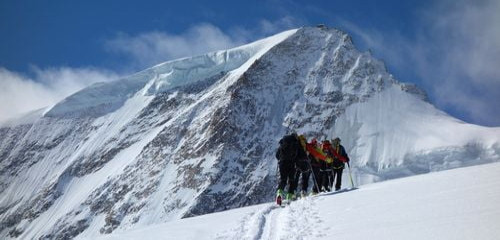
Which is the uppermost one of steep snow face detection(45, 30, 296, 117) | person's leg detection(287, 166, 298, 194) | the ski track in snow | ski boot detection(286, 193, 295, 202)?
steep snow face detection(45, 30, 296, 117)

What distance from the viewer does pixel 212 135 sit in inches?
5719

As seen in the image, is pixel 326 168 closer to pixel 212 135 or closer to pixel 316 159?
pixel 316 159

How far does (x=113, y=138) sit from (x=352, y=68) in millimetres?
78766

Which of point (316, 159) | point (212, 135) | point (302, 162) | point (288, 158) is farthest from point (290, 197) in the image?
point (212, 135)

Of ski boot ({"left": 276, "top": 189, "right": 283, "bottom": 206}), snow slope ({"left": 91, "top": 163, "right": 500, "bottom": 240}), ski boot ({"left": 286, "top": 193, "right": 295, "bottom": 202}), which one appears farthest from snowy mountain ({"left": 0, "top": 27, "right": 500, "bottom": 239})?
snow slope ({"left": 91, "top": 163, "right": 500, "bottom": 240})

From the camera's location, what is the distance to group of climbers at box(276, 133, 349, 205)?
15.8 metres

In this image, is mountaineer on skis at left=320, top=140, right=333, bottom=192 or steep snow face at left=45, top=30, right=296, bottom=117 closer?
mountaineer on skis at left=320, top=140, right=333, bottom=192

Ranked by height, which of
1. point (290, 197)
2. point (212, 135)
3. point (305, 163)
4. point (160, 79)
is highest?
point (160, 79)

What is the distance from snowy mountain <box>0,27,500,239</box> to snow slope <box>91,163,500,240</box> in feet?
341

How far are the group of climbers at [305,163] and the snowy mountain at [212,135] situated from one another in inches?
3760

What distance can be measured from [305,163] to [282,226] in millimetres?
6970

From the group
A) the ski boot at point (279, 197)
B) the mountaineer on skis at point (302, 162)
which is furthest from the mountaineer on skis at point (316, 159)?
the ski boot at point (279, 197)

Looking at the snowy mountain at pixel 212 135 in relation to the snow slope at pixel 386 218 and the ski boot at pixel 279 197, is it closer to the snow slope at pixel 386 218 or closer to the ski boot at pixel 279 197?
the ski boot at pixel 279 197

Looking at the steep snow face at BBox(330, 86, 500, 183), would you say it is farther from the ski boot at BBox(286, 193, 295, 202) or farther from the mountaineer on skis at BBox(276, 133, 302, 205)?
the ski boot at BBox(286, 193, 295, 202)
